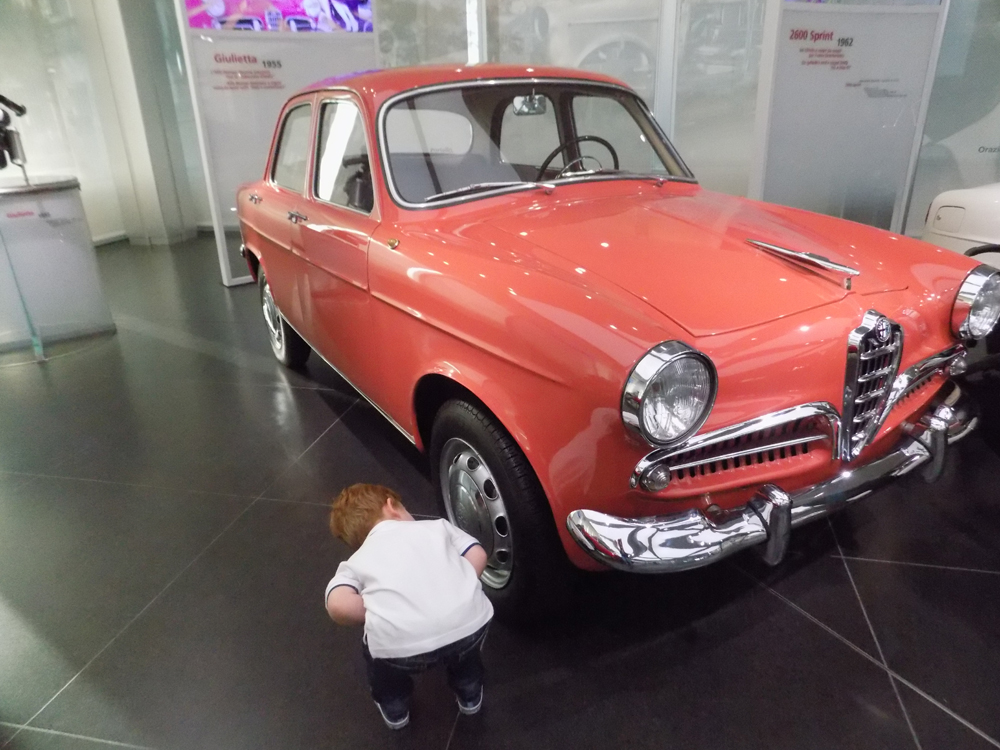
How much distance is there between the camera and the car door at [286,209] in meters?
3.29

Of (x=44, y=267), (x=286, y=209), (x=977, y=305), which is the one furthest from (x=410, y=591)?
(x=44, y=267)

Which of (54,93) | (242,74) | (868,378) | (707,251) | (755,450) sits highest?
(242,74)

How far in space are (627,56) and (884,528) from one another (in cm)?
670

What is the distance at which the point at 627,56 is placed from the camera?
774cm

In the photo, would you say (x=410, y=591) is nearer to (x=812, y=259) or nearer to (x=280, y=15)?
(x=812, y=259)

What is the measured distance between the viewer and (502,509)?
78.7 inches

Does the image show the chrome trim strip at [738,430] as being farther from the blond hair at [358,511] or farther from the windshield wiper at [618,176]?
the windshield wiper at [618,176]

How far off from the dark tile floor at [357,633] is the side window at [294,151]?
1.36 meters

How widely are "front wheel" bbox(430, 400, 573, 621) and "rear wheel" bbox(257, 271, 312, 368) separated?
224cm

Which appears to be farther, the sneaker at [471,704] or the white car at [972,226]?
the white car at [972,226]

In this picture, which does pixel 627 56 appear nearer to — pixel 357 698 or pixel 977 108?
pixel 977 108

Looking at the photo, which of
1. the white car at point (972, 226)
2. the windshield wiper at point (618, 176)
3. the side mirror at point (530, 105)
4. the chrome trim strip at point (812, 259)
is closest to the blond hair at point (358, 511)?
the chrome trim strip at point (812, 259)

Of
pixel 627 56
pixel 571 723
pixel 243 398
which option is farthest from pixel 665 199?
pixel 627 56

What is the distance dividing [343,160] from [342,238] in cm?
46
